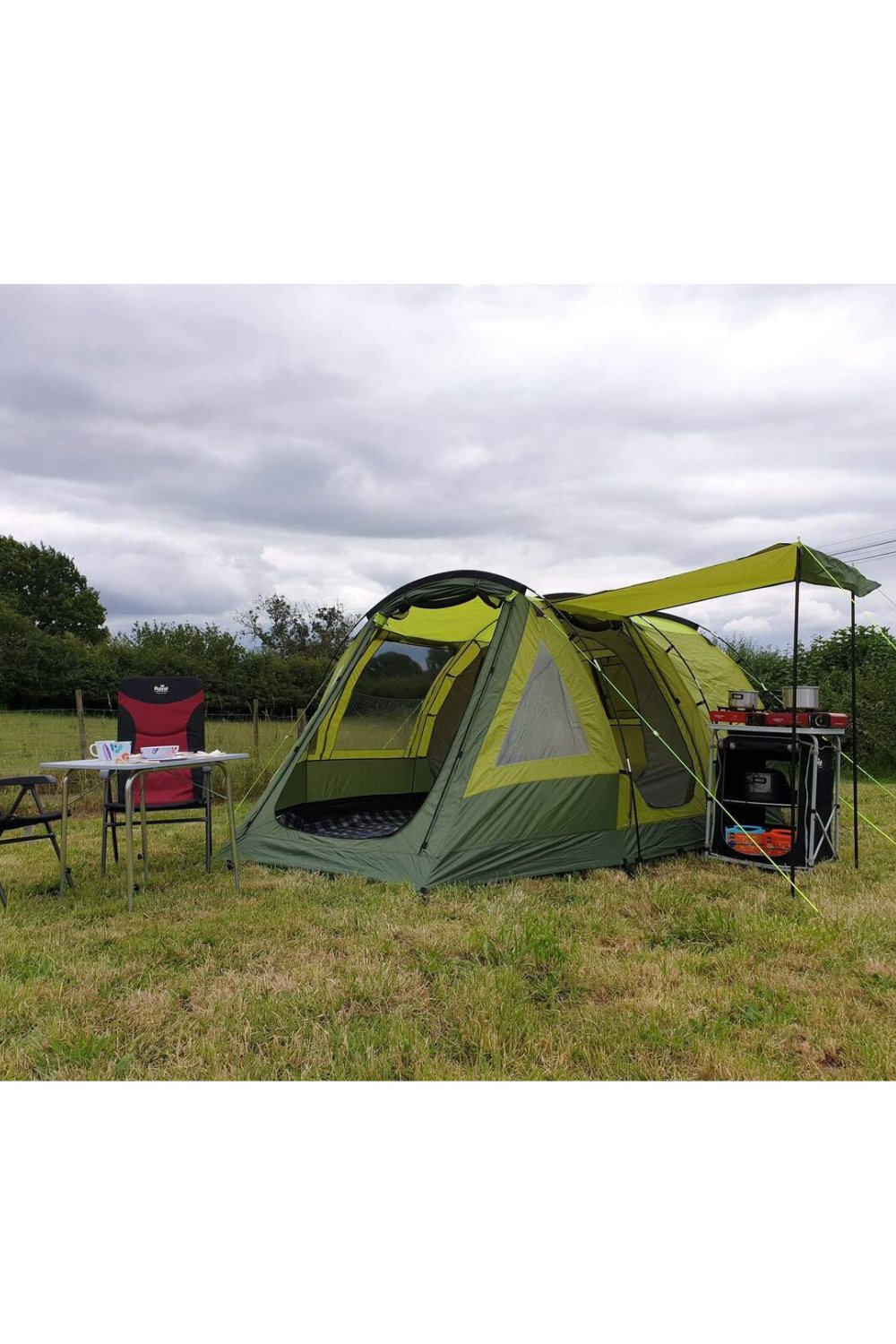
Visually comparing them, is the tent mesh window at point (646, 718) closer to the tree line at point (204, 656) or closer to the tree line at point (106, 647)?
the tree line at point (204, 656)

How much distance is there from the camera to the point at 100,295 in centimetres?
526

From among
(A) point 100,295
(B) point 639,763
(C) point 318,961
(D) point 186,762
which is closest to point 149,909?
(D) point 186,762

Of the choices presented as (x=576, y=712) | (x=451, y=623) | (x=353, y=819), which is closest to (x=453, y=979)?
(x=576, y=712)

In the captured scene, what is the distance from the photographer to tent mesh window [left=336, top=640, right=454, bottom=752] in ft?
19.8

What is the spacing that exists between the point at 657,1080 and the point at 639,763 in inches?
129

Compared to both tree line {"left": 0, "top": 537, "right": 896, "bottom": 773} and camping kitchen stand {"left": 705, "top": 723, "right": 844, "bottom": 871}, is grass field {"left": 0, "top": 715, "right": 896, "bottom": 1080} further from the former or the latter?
Result: tree line {"left": 0, "top": 537, "right": 896, "bottom": 773}

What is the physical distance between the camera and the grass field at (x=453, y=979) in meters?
2.52

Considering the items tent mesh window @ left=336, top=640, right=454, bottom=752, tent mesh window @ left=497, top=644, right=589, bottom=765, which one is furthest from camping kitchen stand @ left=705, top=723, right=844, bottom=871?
tent mesh window @ left=336, top=640, right=454, bottom=752

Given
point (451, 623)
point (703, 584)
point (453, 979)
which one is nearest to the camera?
point (453, 979)

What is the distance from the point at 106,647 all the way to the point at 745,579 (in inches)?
979

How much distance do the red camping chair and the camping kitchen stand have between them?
316 centimetres

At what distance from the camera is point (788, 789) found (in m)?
5.27

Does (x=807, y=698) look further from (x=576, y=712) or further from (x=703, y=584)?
(x=576, y=712)

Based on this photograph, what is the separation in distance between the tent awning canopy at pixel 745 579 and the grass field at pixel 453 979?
1565 millimetres
